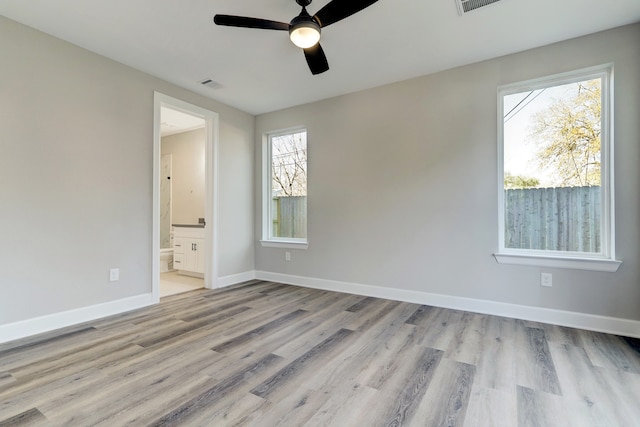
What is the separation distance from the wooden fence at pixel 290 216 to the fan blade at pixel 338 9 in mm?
2609

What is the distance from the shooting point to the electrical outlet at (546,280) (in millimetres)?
2725

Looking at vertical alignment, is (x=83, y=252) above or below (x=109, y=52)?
below

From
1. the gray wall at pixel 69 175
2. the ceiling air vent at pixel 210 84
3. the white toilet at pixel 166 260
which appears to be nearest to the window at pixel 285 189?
the ceiling air vent at pixel 210 84

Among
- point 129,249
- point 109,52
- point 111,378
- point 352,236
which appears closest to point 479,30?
point 352,236

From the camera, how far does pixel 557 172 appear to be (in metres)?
2.79

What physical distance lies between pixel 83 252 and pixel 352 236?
2.90 metres

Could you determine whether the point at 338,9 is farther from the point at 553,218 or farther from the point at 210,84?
the point at 553,218

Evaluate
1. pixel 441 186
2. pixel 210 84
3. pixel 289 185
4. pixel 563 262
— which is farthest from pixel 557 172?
pixel 210 84

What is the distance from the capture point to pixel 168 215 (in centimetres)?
610

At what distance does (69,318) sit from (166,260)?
276 cm

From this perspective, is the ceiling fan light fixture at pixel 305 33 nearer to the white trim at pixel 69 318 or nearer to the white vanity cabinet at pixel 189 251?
the white trim at pixel 69 318

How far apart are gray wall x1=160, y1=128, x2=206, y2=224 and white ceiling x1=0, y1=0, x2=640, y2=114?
7.55ft

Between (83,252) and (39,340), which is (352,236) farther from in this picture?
(39,340)

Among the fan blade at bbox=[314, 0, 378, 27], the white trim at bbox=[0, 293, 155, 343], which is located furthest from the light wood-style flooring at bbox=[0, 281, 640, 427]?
the fan blade at bbox=[314, 0, 378, 27]
